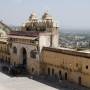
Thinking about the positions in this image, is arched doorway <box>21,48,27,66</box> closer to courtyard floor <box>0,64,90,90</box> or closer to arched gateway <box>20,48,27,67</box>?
arched gateway <box>20,48,27,67</box>

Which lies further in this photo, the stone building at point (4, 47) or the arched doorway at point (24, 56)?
the stone building at point (4, 47)

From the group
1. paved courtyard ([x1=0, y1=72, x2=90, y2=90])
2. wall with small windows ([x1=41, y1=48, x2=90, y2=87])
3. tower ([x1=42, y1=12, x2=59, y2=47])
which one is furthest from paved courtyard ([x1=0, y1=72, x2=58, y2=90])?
tower ([x1=42, y1=12, x2=59, y2=47])

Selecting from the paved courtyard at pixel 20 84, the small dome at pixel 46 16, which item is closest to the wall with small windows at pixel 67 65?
the paved courtyard at pixel 20 84

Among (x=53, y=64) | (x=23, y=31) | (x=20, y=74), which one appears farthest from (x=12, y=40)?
(x=53, y=64)

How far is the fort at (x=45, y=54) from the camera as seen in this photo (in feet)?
126

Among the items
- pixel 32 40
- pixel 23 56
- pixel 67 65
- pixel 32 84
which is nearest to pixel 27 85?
pixel 32 84

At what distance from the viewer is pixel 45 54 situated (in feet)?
147

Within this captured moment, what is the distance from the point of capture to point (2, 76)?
4556cm

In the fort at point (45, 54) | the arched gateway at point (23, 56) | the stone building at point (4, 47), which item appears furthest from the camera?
the stone building at point (4, 47)

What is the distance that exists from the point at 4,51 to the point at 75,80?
909 inches

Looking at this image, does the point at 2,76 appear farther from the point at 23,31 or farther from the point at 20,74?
the point at 23,31

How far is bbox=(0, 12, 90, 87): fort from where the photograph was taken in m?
38.5

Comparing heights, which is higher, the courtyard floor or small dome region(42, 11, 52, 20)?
small dome region(42, 11, 52, 20)

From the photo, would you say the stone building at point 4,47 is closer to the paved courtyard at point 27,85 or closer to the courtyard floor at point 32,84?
the courtyard floor at point 32,84
